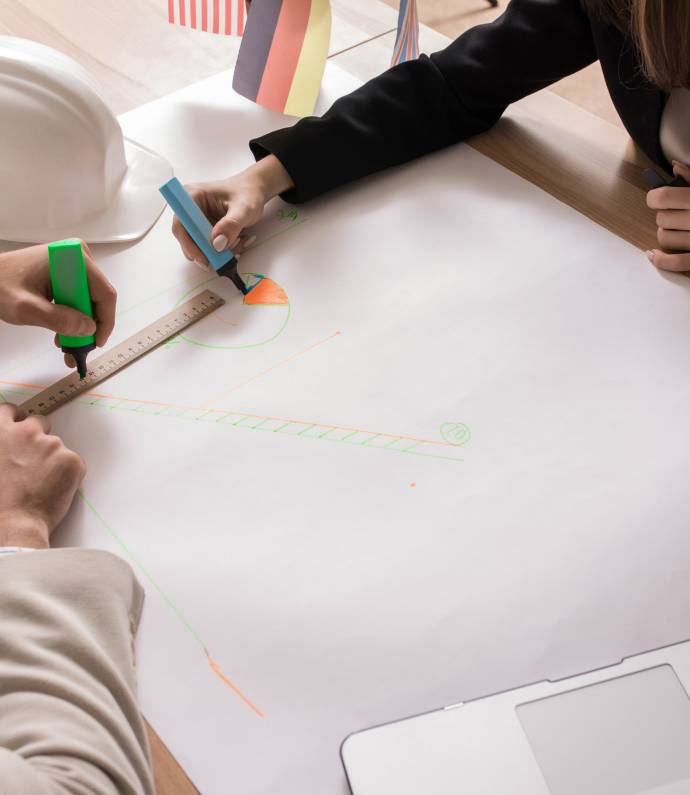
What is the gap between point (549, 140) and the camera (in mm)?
967

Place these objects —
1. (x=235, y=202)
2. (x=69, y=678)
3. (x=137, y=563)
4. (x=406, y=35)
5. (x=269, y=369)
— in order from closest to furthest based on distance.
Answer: (x=69, y=678) < (x=137, y=563) < (x=269, y=369) < (x=235, y=202) < (x=406, y=35)

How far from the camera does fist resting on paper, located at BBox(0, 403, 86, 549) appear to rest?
61 centimetres

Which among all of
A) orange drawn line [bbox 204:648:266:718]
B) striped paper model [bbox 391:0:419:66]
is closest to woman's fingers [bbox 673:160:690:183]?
striped paper model [bbox 391:0:419:66]

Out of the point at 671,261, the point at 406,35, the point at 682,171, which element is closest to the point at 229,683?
the point at 671,261

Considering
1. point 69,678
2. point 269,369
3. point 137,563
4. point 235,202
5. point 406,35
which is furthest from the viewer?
point 406,35

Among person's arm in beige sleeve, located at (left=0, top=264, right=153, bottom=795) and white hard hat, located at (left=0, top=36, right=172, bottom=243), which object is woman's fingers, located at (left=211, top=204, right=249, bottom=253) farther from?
person's arm in beige sleeve, located at (left=0, top=264, right=153, bottom=795)

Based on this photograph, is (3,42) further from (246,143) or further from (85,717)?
(85,717)

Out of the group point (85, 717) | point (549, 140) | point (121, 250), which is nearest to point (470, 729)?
point (85, 717)

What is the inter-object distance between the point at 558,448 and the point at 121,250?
48 cm

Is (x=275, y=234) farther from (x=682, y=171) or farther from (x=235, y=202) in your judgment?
(x=682, y=171)

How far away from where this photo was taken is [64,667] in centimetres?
51

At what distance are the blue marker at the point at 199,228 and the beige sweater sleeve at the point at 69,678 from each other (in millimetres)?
335

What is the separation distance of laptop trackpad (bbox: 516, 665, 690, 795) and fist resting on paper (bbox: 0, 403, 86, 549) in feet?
1.19

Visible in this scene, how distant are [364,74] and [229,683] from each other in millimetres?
804
